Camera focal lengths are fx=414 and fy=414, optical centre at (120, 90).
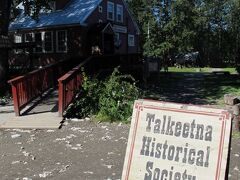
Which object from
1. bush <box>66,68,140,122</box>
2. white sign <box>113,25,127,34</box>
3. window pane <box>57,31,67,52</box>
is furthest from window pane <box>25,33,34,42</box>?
bush <box>66,68,140,122</box>

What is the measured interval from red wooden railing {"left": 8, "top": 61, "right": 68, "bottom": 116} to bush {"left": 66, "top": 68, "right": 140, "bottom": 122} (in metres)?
1.53

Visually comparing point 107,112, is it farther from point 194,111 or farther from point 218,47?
point 218,47

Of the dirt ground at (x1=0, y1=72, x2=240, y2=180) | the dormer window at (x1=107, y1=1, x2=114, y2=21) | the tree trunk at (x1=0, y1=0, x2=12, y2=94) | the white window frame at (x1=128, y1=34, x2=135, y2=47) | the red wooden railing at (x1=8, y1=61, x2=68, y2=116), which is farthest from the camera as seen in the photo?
the white window frame at (x1=128, y1=34, x2=135, y2=47)

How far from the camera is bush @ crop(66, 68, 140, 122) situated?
38.9 ft

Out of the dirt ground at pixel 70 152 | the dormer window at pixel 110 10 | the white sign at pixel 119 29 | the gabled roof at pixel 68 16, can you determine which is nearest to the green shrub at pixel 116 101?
the dirt ground at pixel 70 152

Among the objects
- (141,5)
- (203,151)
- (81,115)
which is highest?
(141,5)

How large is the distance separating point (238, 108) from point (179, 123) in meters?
5.61

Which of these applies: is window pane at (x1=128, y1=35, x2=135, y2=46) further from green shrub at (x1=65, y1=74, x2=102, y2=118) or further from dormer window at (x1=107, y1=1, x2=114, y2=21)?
green shrub at (x1=65, y1=74, x2=102, y2=118)

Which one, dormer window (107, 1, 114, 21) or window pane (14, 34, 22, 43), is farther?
window pane (14, 34, 22, 43)

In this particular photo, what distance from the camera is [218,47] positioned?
214 ft

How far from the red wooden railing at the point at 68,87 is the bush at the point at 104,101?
26 cm

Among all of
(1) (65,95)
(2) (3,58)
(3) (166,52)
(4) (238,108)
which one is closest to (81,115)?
(1) (65,95)

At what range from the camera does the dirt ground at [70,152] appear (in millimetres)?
6918

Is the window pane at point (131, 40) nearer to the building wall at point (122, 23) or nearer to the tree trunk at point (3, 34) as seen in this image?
the building wall at point (122, 23)
